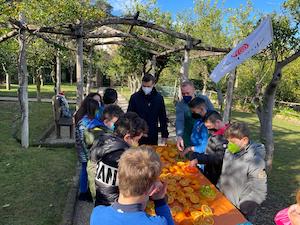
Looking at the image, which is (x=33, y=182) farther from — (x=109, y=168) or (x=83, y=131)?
(x=109, y=168)

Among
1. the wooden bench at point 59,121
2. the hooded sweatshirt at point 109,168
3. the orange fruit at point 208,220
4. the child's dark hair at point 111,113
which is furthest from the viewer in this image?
the wooden bench at point 59,121

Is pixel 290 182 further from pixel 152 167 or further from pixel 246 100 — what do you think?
pixel 246 100

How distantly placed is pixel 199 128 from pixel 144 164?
275 cm

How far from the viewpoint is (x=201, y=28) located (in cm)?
2545

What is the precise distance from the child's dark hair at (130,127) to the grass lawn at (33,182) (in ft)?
7.70

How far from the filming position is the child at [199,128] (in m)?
4.51

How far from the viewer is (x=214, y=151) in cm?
389

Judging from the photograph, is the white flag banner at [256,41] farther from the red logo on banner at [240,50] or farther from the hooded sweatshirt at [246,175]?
the hooded sweatshirt at [246,175]

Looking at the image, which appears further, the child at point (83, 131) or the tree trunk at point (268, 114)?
the tree trunk at point (268, 114)

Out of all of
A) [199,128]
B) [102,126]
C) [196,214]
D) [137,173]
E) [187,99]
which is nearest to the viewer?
[137,173]

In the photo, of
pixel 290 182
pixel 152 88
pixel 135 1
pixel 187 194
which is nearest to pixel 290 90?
pixel 135 1

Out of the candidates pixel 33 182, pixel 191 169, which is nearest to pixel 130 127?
pixel 191 169

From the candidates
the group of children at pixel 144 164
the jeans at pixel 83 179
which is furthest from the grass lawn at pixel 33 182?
the group of children at pixel 144 164

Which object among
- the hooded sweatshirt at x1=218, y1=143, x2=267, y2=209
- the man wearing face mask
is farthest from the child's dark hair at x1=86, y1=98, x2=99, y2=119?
the hooded sweatshirt at x1=218, y1=143, x2=267, y2=209
